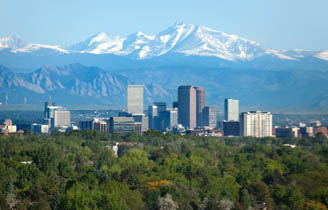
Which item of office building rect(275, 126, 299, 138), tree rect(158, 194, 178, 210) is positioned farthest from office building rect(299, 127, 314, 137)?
tree rect(158, 194, 178, 210)

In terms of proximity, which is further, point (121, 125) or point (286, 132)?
point (121, 125)

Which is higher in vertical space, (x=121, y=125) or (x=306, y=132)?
(x=121, y=125)

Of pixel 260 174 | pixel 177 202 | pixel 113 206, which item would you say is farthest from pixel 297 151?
pixel 113 206

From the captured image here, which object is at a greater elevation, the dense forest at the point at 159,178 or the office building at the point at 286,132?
the office building at the point at 286,132

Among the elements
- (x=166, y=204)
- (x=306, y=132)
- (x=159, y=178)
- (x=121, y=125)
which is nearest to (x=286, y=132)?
(x=306, y=132)

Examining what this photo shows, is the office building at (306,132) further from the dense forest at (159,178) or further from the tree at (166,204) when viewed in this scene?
the tree at (166,204)

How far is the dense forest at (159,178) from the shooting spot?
5706 centimetres

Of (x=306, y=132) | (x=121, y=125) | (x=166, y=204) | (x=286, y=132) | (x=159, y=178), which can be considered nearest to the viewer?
(x=166, y=204)

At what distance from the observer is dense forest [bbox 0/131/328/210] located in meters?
57.1

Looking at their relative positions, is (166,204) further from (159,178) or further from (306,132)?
(306,132)

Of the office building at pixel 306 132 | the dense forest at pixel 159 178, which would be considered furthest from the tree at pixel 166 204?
the office building at pixel 306 132

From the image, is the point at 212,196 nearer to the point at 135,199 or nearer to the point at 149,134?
the point at 135,199

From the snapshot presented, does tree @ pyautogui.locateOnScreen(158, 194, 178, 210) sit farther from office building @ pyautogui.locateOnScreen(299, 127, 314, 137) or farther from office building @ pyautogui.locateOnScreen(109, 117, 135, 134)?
office building @ pyautogui.locateOnScreen(299, 127, 314, 137)

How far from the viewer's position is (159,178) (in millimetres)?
68812
